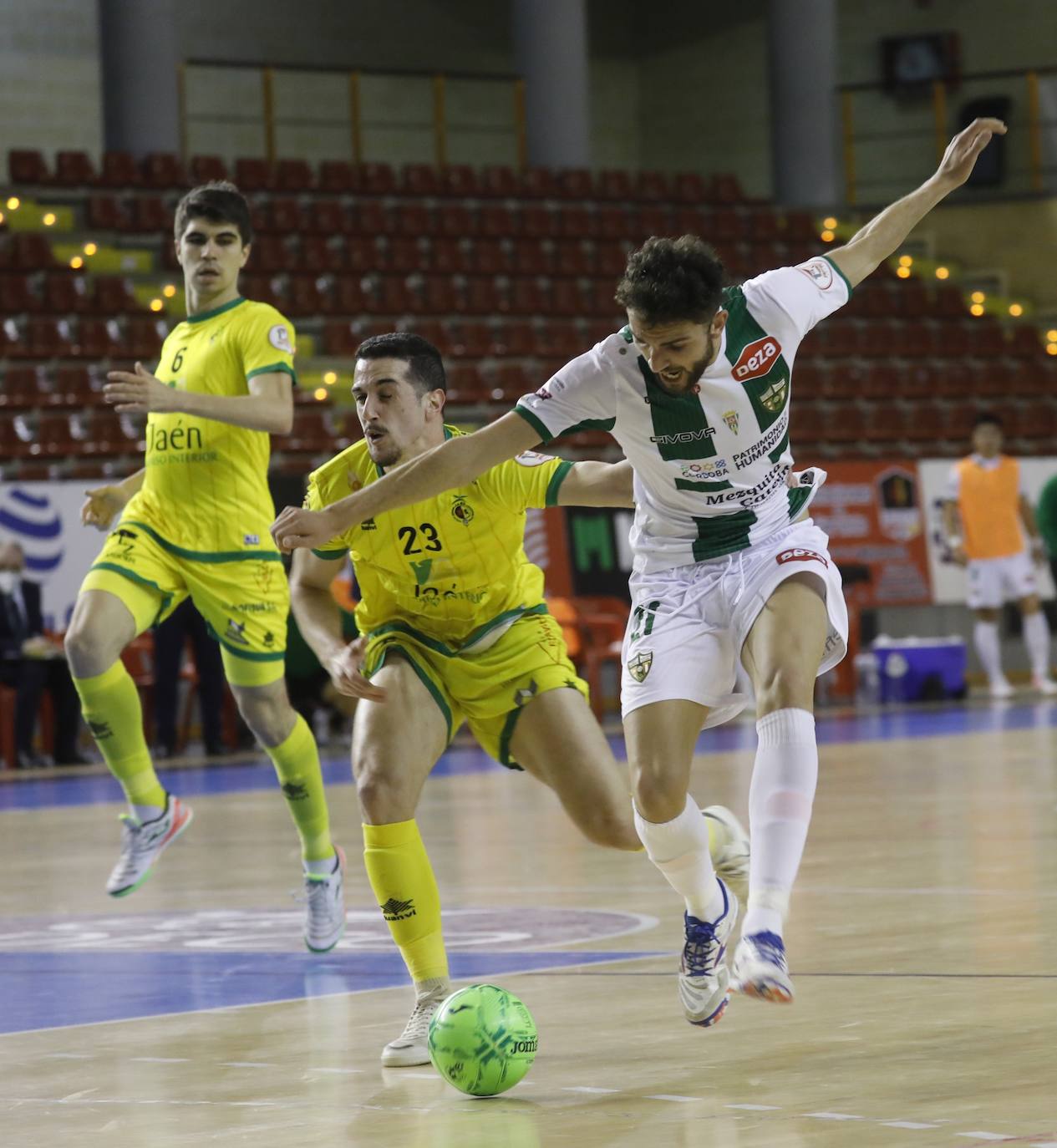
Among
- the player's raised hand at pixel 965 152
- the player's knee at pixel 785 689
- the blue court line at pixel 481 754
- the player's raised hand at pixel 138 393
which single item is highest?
the player's raised hand at pixel 965 152

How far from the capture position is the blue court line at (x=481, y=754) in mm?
12133

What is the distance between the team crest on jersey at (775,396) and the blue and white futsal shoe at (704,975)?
1169 mm

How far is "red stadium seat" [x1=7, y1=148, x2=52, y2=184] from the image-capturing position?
20.8 metres

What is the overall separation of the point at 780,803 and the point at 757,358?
3.35ft

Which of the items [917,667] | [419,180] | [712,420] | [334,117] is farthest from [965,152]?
[334,117]

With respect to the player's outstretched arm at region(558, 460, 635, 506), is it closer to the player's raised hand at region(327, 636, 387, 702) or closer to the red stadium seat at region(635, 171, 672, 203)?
the player's raised hand at region(327, 636, 387, 702)

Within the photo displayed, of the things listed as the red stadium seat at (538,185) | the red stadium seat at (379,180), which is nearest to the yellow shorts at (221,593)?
the red stadium seat at (379,180)

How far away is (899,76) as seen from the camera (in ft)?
90.7

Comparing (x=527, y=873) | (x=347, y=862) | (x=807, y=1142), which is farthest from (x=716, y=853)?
(x=347, y=862)

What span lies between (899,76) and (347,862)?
21450mm

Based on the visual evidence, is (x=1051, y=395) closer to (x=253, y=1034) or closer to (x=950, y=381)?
(x=950, y=381)

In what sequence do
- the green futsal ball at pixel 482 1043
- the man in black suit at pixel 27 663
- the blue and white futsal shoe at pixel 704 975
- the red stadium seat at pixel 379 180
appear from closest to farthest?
1. the green futsal ball at pixel 482 1043
2. the blue and white futsal shoe at pixel 704 975
3. the man in black suit at pixel 27 663
4. the red stadium seat at pixel 379 180

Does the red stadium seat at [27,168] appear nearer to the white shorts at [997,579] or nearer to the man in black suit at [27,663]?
the man in black suit at [27,663]

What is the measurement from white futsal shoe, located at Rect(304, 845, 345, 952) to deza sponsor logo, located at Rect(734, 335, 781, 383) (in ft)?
7.52
